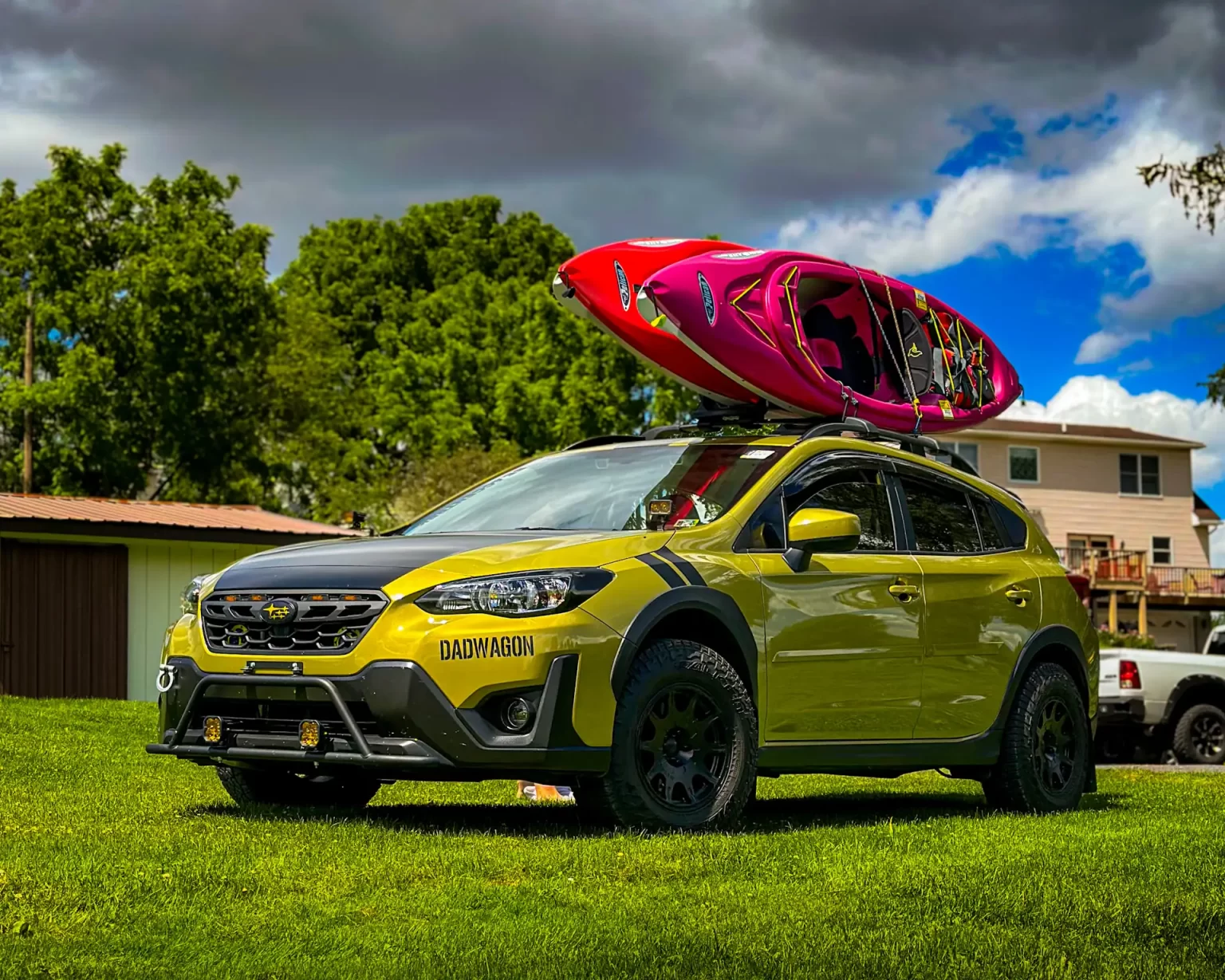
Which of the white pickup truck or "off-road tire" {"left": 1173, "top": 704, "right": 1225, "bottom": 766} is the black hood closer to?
the white pickup truck

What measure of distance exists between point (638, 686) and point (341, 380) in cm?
3985

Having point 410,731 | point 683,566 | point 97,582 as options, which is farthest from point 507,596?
point 97,582

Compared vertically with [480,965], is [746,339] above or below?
above

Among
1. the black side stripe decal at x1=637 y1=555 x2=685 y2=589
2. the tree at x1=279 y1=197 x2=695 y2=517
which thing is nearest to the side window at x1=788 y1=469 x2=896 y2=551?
the black side stripe decal at x1=637 y1=555 x2=685 y2=589

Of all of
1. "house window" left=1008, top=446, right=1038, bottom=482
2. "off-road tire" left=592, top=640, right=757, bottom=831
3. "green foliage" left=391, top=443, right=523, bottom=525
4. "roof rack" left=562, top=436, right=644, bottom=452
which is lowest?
"off-road tire" left=592, top=640, right=757, bottom=831

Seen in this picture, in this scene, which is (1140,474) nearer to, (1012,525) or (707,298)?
(1012,525)

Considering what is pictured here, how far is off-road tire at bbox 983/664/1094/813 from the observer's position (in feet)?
29.8

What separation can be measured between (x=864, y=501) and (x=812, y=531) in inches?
41.5

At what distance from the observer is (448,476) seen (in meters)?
39.5

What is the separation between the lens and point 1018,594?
9.26 m

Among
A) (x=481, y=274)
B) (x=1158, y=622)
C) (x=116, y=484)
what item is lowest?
(x=1158, y=622)

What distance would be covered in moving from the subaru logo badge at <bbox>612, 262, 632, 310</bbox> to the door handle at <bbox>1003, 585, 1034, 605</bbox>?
99.3 inches

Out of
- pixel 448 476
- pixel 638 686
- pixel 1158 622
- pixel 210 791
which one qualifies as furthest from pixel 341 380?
pixel 638 686

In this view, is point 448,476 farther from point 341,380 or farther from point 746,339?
point 746,339
